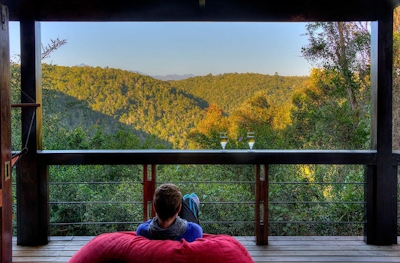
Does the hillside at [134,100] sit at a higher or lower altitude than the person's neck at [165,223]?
higher

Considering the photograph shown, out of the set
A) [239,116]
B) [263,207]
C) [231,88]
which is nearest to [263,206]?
[263,207]

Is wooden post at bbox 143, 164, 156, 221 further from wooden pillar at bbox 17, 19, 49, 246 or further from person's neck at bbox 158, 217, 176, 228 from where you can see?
person's neck at bbox 158, 217, 176, 228

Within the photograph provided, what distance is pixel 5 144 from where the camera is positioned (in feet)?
5.78

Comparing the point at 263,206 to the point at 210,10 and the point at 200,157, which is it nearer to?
the point at 200,157

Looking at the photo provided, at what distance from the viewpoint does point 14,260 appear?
2486 millimetres

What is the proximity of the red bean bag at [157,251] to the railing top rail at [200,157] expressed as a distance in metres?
1.42

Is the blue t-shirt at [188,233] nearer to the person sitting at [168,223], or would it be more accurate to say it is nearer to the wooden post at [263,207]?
the person sitting at [168,223]

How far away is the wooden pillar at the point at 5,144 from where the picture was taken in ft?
5.67

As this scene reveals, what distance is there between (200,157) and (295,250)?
3.72ft

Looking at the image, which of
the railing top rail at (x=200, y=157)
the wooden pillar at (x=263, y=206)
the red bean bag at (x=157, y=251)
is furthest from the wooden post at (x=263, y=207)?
the red bean bag at (x=157, y=251)

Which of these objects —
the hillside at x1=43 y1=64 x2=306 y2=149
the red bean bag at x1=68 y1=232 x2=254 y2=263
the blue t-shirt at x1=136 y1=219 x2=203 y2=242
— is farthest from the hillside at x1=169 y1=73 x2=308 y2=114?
Result: the red bean bag at x1=68 y1=232 x2=254 y2=263

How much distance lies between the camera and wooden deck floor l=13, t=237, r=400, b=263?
8.36 ft

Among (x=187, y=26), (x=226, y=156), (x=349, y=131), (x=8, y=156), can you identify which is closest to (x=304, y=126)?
(x=349, y=131)

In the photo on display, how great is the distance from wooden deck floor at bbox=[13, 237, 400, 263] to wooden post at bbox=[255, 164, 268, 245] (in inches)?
3.2
